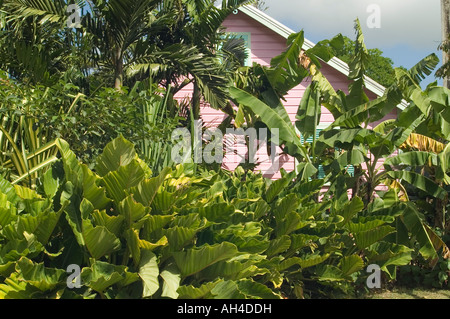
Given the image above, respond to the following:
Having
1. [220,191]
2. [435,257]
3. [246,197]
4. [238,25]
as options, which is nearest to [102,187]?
[220,191]

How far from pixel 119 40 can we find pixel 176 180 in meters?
3.62

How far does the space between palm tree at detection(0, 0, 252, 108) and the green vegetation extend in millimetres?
29

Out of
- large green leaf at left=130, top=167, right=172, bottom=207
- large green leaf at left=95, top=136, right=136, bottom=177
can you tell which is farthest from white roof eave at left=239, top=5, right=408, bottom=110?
large green leaf at left=130, top=167, right=172, bottom=207

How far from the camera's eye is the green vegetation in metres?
4.47

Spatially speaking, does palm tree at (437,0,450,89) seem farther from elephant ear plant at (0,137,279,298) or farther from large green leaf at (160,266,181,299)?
large green leaf at (160,266,181,299)

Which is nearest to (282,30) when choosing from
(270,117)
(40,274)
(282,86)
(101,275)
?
(282,86)

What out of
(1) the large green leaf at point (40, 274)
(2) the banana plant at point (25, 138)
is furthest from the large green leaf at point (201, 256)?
(2) the banana plant at point (25, 138)

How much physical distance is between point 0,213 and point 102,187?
0.88 m

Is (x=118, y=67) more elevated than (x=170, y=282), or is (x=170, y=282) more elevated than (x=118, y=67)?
(x=118, y=67)

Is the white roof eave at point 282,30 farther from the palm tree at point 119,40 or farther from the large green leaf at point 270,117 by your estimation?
the large green leaf at point 270,117

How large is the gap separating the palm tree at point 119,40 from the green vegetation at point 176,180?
0.10ft

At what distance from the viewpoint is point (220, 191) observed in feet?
19.6

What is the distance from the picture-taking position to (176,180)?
5.26 metres

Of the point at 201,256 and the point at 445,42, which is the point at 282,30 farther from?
the point at 201,256
